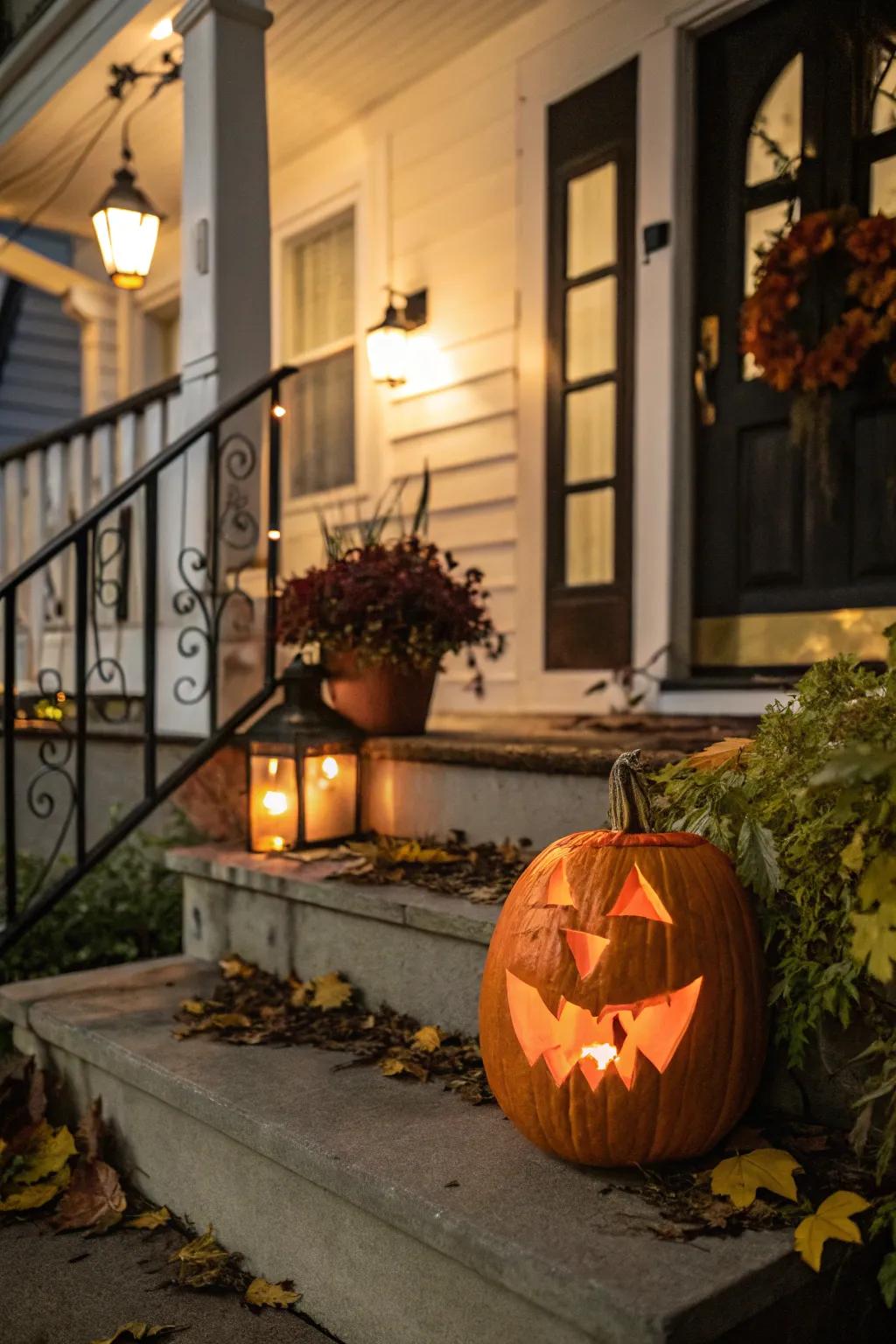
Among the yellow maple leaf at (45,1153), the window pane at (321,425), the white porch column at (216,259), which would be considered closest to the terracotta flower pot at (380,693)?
the white porch column at (216,259)

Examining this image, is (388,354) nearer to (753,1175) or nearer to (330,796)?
(330,796)

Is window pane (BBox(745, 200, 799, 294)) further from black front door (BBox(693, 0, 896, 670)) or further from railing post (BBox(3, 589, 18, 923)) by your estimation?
railing post (BBox(3, 589, 18, 923))

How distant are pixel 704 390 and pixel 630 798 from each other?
246cm

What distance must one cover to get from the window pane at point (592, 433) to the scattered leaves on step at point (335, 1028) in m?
2.36

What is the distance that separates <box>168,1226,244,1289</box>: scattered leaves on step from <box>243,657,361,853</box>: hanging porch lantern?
3.48ft

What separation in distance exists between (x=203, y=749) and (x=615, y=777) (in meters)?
1.68

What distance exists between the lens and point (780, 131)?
11.6 ft

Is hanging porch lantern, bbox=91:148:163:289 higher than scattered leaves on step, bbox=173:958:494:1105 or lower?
higher

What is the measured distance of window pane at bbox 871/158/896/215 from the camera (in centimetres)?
325

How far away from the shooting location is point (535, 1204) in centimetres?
144

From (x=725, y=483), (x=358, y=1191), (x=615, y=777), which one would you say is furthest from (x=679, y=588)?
(x=358, y=1191)

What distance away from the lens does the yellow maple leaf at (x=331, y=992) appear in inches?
90.8

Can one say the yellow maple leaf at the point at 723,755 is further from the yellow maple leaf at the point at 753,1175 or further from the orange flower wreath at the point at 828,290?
the orange flower wreath at the point at 828,290

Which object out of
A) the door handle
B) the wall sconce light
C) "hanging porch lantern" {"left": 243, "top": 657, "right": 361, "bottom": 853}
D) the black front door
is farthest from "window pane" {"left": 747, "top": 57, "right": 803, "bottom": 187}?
"hanging porch lantern" {"left": 243, "top": 657, "right": 361, "bottom": 853}
